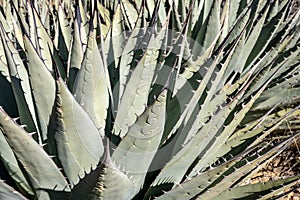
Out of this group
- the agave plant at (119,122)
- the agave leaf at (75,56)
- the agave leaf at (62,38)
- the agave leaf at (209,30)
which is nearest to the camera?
the agave plant at (119,122)

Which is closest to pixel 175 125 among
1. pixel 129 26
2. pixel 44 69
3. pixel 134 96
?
pixel 134 96

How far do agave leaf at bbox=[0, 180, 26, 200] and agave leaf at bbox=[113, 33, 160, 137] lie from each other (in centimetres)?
29

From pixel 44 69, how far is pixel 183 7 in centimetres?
90

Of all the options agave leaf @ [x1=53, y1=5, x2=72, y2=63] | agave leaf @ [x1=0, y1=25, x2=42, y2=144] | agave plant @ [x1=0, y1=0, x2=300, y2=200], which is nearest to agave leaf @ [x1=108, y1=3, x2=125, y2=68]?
agave plant @ [x1=0, y1=0, x2=300, y2=200]

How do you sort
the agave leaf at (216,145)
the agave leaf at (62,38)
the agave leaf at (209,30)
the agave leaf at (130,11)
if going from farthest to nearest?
the agave leaf at (130,11)
the agave leaf at (209,30)
the agave leaf at (62,38)
the agave leaf at (216,145)

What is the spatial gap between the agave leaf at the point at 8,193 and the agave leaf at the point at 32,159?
45mm

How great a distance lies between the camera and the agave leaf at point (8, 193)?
1.16 metres

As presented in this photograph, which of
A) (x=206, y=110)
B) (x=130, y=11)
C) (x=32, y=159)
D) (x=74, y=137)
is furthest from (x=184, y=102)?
(x=130, y=11)

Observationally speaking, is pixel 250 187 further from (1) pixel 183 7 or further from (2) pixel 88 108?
(1) pixel 183 7

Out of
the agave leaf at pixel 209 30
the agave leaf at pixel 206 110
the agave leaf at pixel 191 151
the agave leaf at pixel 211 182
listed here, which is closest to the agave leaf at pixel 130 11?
the agave leaf at pixel 209 30

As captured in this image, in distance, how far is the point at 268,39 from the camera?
192 cm

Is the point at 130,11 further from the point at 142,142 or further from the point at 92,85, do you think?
the point at 142,142

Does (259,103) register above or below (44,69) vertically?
below

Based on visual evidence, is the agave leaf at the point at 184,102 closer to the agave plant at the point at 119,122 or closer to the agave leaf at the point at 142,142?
the agave plant at the point at 119,122
